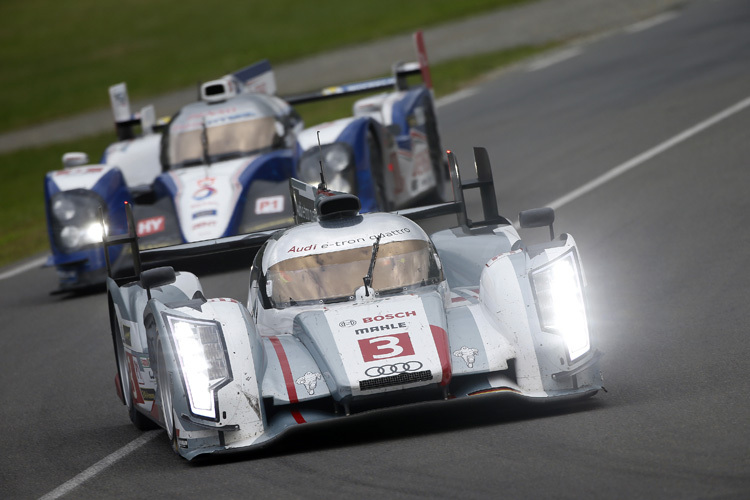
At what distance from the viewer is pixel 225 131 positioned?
16328 millimetres

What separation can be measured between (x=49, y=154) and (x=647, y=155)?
1461 cm

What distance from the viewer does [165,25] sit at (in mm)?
48500

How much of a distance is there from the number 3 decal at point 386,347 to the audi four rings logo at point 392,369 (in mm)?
82

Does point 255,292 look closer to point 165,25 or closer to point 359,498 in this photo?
point 359,498

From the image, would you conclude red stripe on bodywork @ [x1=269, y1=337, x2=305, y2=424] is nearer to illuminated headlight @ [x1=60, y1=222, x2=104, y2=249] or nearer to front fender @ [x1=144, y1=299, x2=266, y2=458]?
front fender @ [x1=144, y1=299, x2=266, y2=458]

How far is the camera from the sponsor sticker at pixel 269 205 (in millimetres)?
14836

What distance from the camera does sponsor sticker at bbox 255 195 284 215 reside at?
584 inches

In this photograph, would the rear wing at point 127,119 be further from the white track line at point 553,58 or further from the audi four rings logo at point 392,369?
the white track line at point 553,58

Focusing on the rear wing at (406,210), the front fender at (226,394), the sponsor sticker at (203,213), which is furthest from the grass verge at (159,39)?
the front fender at (226,394)

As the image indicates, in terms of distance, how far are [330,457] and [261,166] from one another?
848 cm

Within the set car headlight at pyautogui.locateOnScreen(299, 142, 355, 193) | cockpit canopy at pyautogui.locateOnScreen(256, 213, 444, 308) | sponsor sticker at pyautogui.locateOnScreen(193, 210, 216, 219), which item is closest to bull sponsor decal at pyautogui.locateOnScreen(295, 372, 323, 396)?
cockpit canopy at pyautogui.locateOnScreen(256, 213, 444, 308)

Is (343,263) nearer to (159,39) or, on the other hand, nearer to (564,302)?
(564,302)

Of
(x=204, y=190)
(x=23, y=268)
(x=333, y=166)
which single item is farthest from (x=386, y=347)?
(x=23, y=268)

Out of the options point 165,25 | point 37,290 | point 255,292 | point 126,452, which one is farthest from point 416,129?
point 165,25
